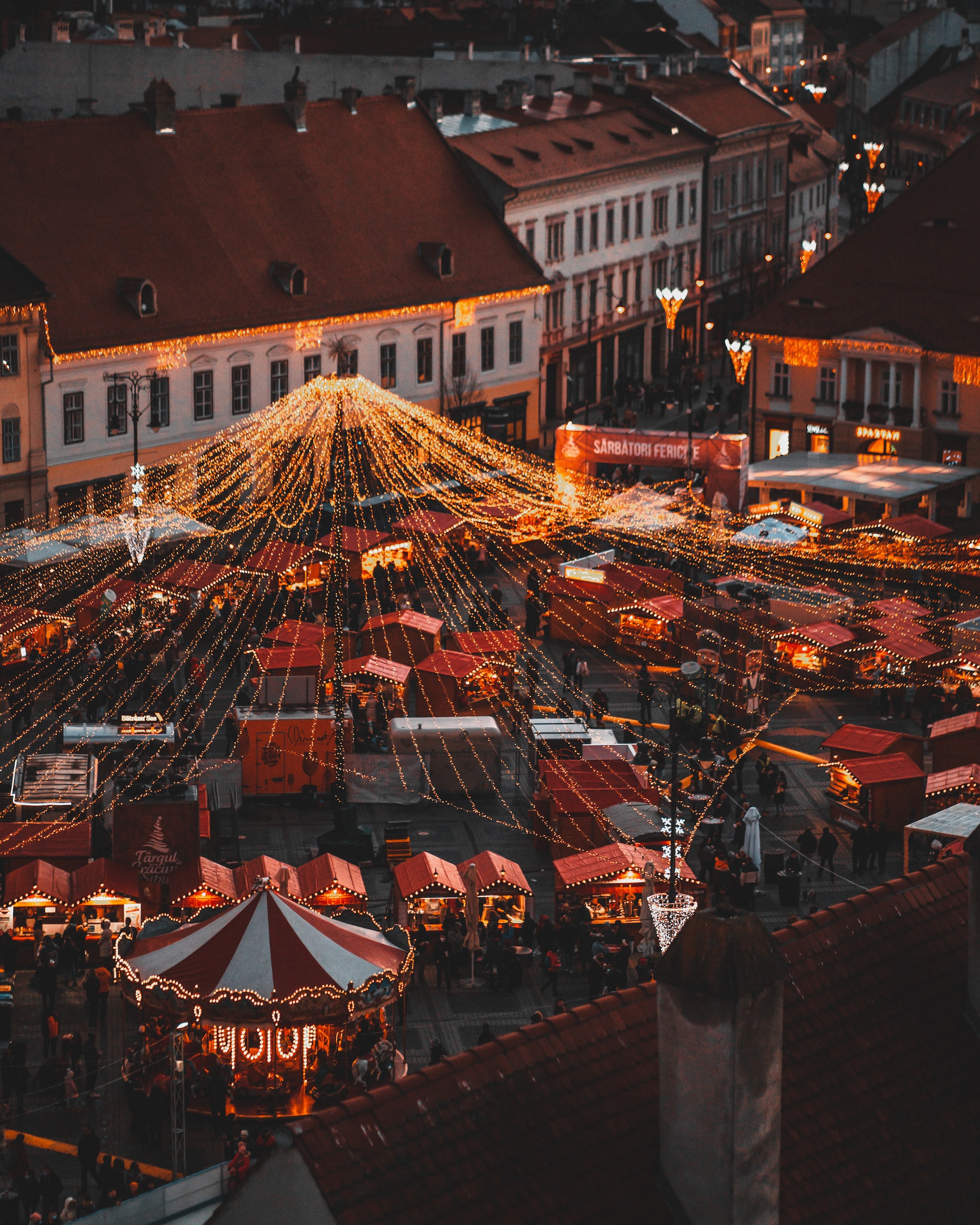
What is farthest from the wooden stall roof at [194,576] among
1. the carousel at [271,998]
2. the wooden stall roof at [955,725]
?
the carousel at [271,998]

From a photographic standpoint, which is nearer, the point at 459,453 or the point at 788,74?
the point at 459,453

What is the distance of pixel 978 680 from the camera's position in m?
44.6

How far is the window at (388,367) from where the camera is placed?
6444cm

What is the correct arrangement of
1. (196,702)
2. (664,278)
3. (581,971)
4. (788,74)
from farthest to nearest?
(788,74), (664,278), (196,702), (581,971)

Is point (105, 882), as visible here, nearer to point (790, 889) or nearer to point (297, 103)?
point (790, 889)

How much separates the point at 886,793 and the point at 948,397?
89.4 ft

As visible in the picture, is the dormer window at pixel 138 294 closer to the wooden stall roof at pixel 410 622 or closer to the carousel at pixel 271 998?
the wooden stall roof at pixel 410 622

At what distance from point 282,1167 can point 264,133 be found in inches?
2195

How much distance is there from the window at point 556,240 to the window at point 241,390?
16.1 meters

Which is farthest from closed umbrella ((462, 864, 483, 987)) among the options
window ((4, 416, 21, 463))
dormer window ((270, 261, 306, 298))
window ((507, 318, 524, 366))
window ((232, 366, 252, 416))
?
window ((507, 318, 524, 366))

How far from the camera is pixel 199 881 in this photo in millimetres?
32688

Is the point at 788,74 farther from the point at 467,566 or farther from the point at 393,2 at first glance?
the point at 467,566

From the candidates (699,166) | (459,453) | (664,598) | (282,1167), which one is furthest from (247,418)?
(282,1167)

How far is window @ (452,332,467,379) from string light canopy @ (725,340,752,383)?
8.22m
